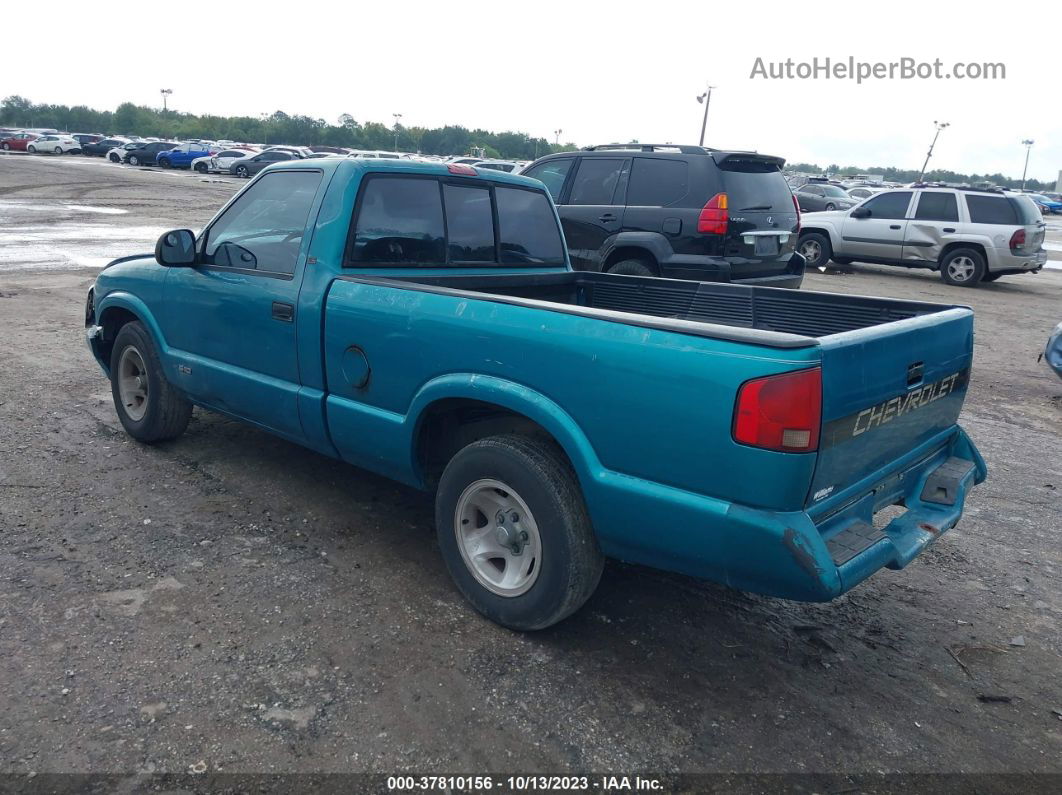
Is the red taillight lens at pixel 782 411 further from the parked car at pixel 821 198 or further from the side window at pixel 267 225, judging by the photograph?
the parked car at pixel 821 198

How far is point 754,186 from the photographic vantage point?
9258 mm

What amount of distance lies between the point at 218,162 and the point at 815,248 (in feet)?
115

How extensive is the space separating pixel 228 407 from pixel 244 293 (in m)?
0.68

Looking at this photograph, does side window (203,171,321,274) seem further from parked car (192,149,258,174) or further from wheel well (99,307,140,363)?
parked car (192,149,258,174)

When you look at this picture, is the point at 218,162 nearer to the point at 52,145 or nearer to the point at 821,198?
the point at 52,145

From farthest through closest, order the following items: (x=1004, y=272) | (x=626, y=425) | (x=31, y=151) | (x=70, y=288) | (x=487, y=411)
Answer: (x=31, y=151) < (x=1004, y=272) < (x=70, y=288) < (x=487, y=411) < (x=626, y=425)

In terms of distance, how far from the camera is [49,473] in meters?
4.83

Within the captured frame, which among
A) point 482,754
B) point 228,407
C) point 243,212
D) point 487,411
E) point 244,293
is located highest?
point 243,212


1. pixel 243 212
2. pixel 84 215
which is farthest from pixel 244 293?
pixel 84 215

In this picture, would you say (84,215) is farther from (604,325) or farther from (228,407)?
(604,325)

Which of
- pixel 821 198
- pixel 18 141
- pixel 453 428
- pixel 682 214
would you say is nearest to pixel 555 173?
pixel 682 214

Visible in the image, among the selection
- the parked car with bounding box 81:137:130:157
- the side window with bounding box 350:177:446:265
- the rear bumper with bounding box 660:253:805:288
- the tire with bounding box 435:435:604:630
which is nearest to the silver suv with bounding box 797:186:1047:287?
the rear bumper with bounding box 660:253:805:288

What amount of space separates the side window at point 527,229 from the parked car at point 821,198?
21.8 metres

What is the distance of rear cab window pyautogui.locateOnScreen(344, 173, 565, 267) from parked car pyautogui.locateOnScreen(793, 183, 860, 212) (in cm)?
2200
